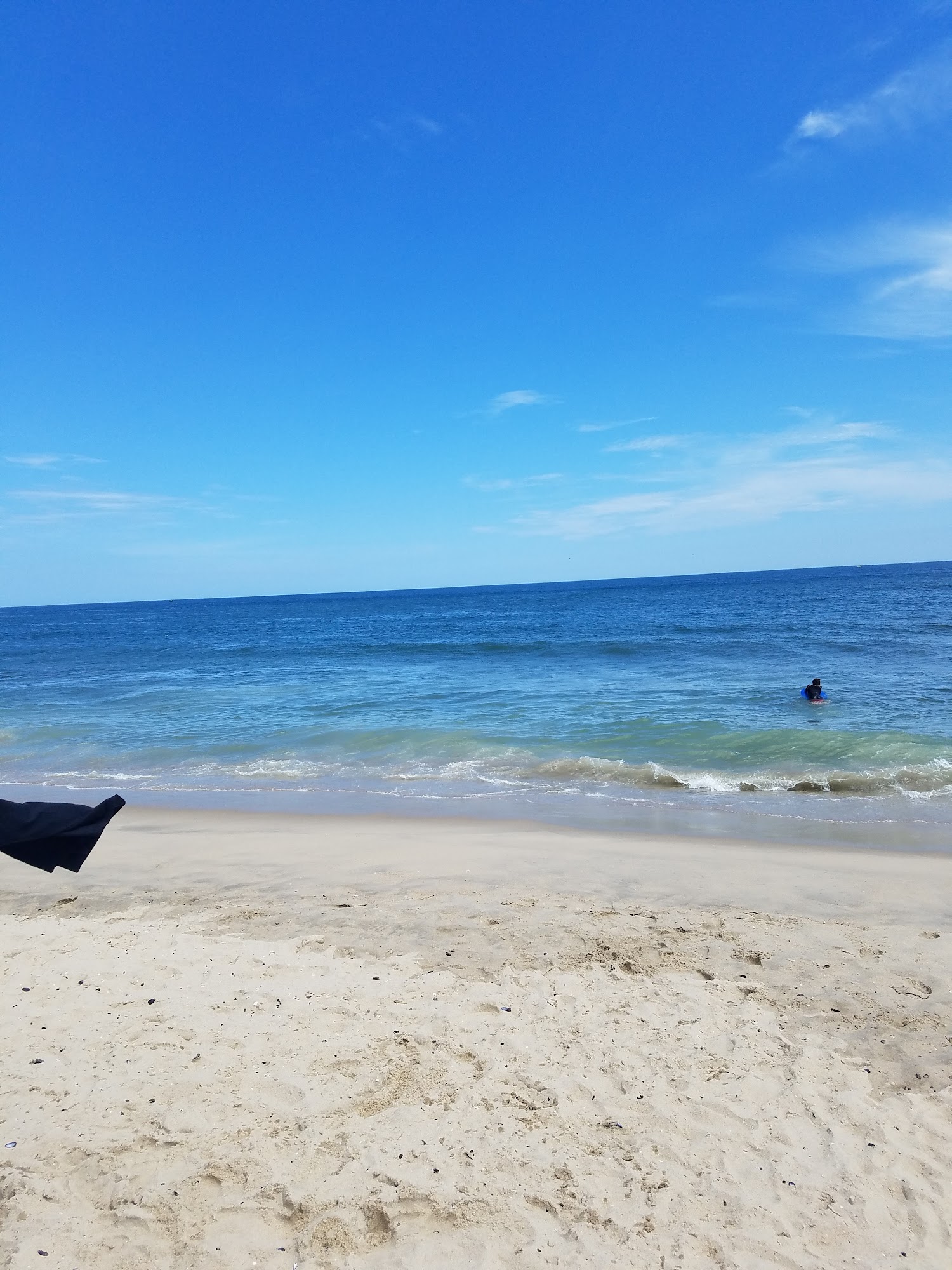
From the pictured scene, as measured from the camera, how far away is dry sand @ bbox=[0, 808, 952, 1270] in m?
3.43

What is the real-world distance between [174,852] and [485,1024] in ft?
19.6

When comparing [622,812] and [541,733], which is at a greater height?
[541,733]

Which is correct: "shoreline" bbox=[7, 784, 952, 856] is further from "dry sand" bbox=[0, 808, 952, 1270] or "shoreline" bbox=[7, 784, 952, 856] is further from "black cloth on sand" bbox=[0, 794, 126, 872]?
"black cloth on sand" bbox=[0, 794, 126, 872]

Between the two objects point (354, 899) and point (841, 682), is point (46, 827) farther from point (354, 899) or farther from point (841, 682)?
point (841, 682)

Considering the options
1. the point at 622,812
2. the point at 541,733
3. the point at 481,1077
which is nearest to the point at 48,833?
the point at 481,1077

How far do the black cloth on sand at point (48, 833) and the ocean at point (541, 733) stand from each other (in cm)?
786

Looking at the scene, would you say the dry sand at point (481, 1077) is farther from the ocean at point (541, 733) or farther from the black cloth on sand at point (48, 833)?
the ocean at point (541, 733)

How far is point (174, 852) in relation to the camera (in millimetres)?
9445

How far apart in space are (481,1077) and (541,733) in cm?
1200

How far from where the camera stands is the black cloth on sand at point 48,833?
3.70 meters

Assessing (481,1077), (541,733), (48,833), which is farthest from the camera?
(541,733)

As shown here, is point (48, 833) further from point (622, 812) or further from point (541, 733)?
point (541, 733)

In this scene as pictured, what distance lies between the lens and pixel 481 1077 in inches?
177

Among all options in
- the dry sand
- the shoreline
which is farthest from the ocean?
the dry sand
